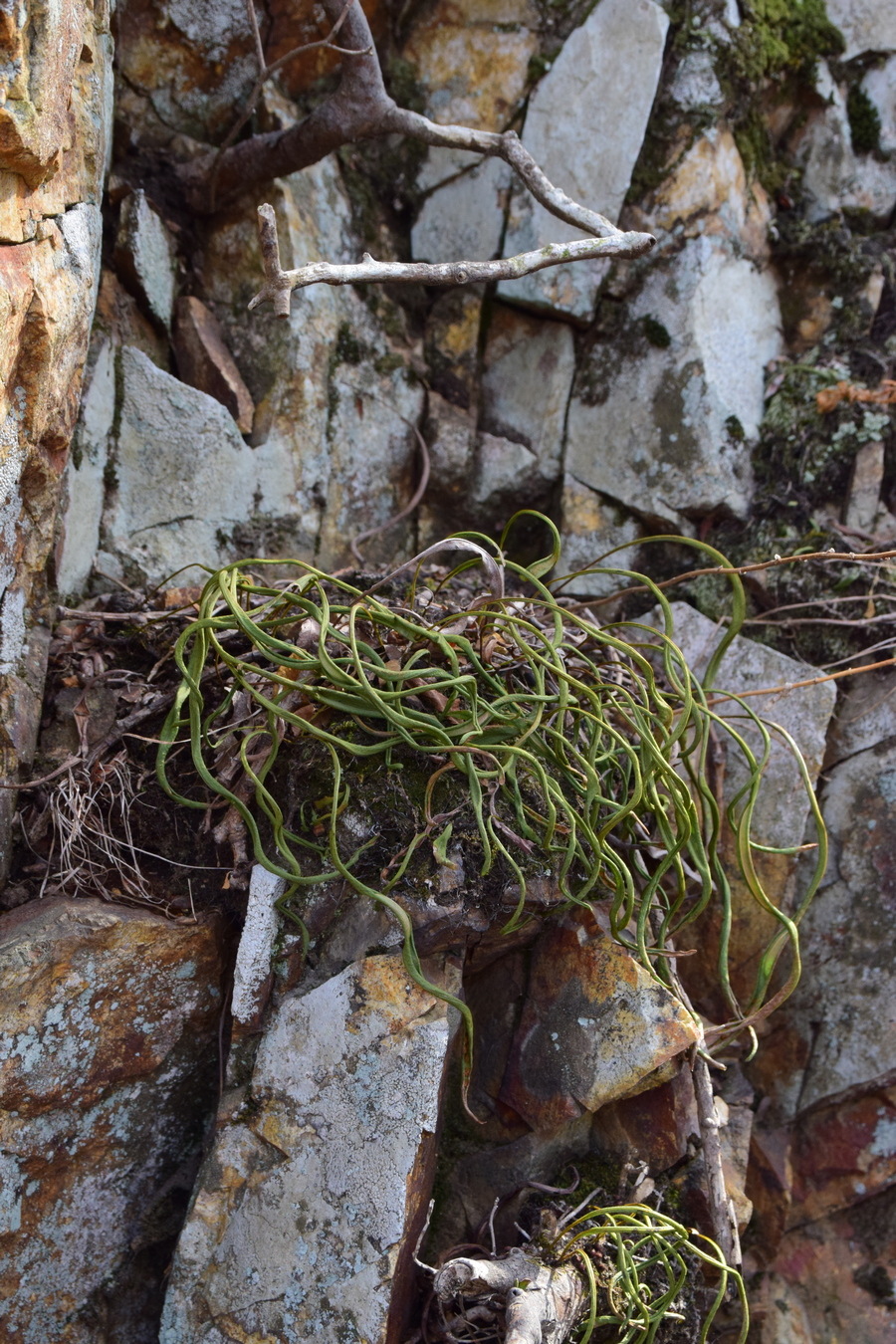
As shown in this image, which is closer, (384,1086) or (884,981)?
(384,1086)

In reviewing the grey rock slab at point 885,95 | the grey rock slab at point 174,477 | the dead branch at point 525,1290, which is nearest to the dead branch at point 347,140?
the grey rock slab at point 174,477

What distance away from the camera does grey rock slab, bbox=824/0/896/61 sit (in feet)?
7.32

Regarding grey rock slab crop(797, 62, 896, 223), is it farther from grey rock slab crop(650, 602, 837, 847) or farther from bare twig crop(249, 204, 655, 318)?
grey rock slab crop(650, 602, 837, 847)

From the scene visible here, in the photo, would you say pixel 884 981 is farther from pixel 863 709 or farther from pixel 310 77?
pixel 310 77

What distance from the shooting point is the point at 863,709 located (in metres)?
1.91

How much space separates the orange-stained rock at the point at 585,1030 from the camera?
4.71ft

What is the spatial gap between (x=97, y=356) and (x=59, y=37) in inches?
23.7

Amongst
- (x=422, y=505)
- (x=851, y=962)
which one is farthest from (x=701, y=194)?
(x=851, y=962)

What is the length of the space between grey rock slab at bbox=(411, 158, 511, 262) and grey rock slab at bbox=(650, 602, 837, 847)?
3.42 feet

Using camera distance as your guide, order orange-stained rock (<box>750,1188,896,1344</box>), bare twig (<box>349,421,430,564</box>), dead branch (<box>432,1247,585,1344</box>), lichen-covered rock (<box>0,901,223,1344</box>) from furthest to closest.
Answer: bare twig (<box>349,421,430,564</box>) < orange-stained rock (<box>750,1188,896,1344</box>) < lichen-covered rock (<box>0,901,223,1344</box>) < dead branch (<box>432,1247,585,1344</box>)

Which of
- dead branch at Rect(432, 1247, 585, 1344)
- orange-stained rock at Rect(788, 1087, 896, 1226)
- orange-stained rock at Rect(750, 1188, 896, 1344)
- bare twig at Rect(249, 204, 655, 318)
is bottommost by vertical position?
orange-stained rock at Rect(750, 1188, 896, 1344)

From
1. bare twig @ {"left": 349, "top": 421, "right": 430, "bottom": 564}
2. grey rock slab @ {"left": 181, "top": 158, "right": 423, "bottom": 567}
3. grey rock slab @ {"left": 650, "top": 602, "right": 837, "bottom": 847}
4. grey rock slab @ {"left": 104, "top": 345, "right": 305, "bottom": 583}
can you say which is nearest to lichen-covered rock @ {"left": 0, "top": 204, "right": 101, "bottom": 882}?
grey rock slab @ {"left": 104, "top": 345, "right": 305, "bottom": 583}

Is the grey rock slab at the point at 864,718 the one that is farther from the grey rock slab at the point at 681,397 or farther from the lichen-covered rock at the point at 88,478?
the lichen-covered rock at the point at 88,478

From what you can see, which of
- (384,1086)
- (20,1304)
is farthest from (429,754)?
(20,1304)
